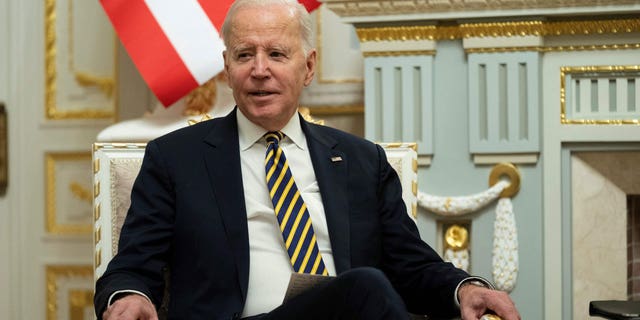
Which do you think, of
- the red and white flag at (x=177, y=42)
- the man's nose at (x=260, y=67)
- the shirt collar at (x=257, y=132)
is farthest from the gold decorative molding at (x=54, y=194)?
the man's nose at (x=260, y=67)

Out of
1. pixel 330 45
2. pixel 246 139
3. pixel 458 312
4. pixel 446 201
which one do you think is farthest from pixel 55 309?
pixel 458 312

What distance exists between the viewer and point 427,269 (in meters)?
2.15

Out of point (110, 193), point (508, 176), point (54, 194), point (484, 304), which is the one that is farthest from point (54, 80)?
point (484, 304)

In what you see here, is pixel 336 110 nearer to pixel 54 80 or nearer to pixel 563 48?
pixel 563 48

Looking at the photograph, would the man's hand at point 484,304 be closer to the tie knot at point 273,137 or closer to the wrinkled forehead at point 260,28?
the tie knot at point 273,137

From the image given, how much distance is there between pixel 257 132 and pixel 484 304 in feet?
2.21

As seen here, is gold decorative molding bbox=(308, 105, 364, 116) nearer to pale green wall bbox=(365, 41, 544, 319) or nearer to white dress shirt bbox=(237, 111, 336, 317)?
pale green wall bbox=(365, 41, 544, 319)

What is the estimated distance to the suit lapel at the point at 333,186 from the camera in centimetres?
215

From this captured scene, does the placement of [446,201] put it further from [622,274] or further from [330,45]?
[330,45]

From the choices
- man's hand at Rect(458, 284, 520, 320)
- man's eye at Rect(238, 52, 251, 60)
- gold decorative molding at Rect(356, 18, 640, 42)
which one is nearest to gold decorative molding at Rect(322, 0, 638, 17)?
gold decorative molding at Rect(356, 18, 640, 42)

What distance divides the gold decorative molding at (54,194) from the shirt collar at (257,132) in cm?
201

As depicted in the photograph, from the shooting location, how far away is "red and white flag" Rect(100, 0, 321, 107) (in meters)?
3.09

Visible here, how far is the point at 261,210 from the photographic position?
6.98ft

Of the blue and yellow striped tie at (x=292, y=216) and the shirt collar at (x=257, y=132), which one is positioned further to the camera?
the shirt collar at (x=257, y=132)
